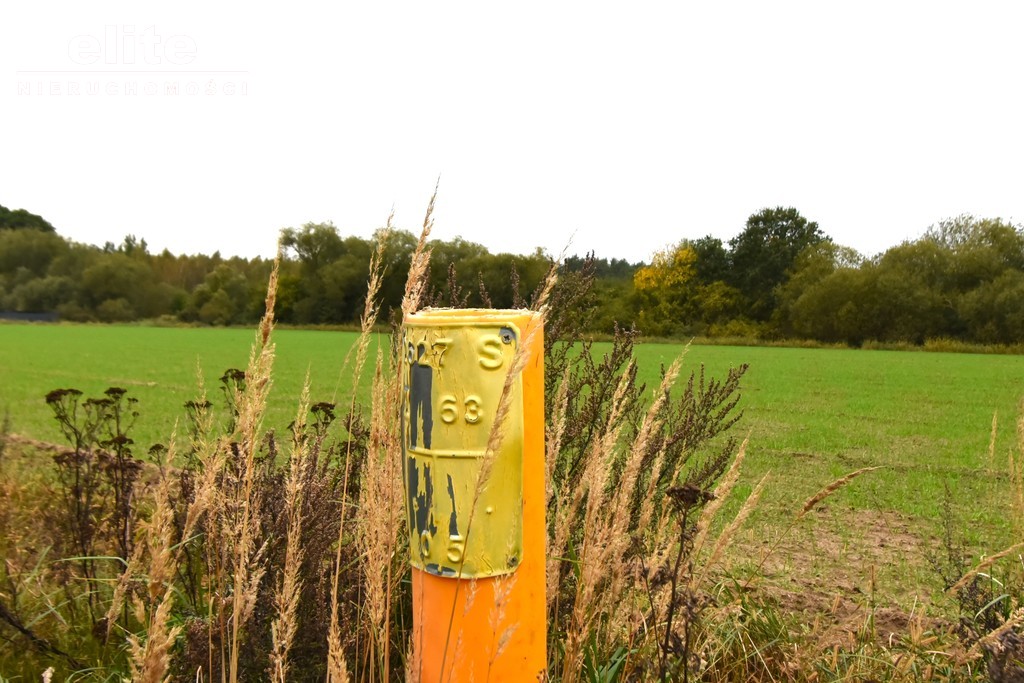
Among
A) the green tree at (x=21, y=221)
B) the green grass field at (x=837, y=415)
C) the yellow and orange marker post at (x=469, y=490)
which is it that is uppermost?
the green tree at (x=21, y=221)

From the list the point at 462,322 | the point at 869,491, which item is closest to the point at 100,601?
the point at 462,322

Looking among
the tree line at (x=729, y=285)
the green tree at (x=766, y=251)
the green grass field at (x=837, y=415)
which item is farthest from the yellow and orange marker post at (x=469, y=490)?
the green tree at (x=766, y=251)

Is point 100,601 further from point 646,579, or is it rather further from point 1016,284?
point 1016,284

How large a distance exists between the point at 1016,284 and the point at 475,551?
152 feet

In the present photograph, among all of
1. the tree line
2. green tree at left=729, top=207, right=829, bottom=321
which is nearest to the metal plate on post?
the tree line

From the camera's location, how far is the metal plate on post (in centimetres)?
152

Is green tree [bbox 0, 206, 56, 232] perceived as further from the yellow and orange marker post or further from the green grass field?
the yellow and orange marker post

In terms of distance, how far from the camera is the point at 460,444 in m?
1.52

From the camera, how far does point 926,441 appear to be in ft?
36.1

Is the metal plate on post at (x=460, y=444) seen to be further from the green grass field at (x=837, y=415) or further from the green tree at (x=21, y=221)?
the green tree at (x=21, y=221)

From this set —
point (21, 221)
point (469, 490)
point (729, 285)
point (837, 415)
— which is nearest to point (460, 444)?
point (469, 490)

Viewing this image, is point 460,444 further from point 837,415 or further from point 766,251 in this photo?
point 766,251

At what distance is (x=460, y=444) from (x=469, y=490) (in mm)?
100

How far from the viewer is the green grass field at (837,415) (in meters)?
6.79
